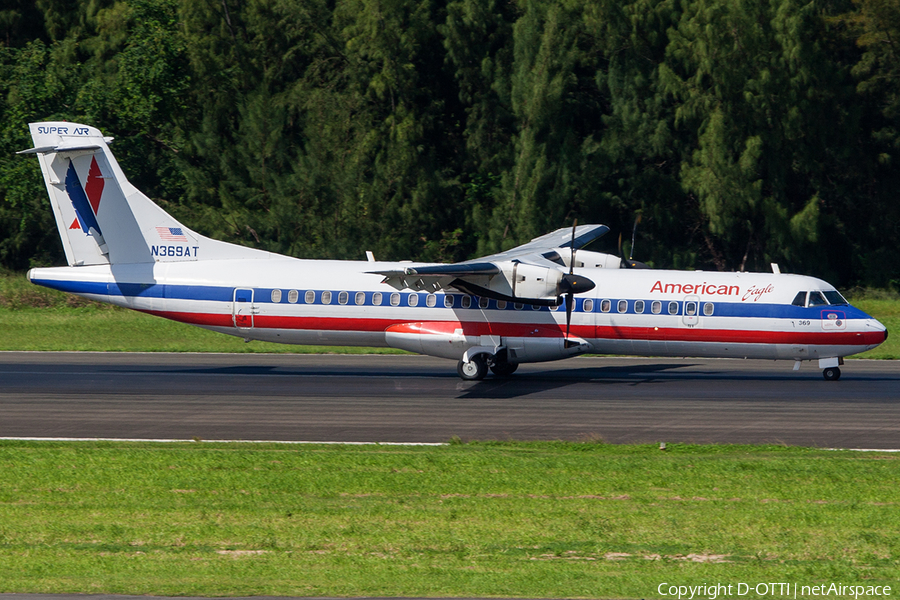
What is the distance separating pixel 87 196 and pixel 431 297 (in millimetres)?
9671

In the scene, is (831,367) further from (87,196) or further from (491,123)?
(491,123)

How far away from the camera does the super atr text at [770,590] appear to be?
826cm

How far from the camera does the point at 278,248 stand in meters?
41.8

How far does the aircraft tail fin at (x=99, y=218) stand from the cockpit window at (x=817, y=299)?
1400 centimetres

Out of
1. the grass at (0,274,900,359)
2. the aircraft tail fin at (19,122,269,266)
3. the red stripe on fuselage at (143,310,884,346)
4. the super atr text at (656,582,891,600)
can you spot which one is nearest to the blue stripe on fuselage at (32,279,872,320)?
the red stripe on fuselage at (143,310,884,346)

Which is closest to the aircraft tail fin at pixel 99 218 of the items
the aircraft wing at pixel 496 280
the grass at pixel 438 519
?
the aircraft wing at pixel 496 280

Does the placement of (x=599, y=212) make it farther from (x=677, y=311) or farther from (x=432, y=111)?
(x=677, y=311)

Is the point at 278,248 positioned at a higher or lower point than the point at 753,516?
higher

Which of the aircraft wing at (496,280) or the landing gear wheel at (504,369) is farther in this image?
the landing gear wheel at (504,369)

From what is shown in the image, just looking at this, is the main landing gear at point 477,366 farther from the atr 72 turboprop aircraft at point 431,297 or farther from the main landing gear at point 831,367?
the main landing gear at point 831,367

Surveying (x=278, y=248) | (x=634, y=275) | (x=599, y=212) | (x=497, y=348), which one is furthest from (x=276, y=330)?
(x=599, y=212)

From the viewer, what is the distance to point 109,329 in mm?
35469

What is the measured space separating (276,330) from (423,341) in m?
3.82

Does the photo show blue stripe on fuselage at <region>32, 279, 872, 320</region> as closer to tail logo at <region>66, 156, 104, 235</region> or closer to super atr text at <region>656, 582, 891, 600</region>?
tail logo at <region>66, 156, 104, 235</region>
